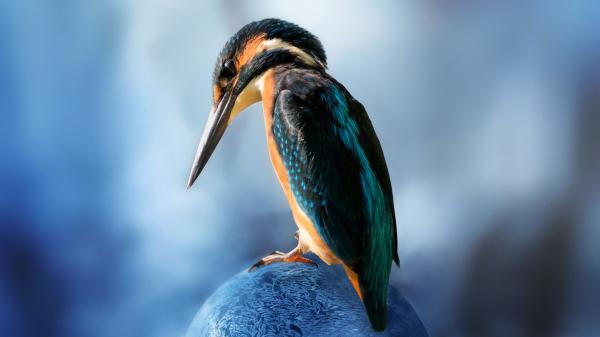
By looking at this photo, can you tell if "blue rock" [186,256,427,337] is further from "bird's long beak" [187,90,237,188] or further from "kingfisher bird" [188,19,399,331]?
"bird's long beak" [187,90,237,188]

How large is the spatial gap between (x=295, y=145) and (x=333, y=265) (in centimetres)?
31

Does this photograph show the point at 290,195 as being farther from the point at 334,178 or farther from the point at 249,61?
the point at 249,61

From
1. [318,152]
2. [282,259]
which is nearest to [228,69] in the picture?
[318,152]

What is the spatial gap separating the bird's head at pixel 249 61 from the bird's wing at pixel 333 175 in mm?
122

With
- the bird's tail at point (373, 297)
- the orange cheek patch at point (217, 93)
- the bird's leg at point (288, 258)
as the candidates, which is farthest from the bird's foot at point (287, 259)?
the orange cheek patch at point (217, 93)

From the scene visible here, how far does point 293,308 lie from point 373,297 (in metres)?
0.15

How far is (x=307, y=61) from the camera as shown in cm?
123

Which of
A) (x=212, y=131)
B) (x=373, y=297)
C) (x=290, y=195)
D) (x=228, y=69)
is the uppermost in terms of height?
(x=228, y=69)

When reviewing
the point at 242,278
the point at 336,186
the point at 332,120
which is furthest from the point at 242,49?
the point at 242,278

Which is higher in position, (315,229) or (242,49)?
(242,49)

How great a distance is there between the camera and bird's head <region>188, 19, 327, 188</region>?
1198 mm

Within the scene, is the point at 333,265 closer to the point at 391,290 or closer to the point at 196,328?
the point at 391,290

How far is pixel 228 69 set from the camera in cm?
121

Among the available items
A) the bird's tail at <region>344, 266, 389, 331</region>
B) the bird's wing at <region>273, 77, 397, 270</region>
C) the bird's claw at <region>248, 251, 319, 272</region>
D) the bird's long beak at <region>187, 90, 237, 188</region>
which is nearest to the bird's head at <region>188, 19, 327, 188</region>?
the bird's long beak at <region>187, 90, 237, 188</region>
